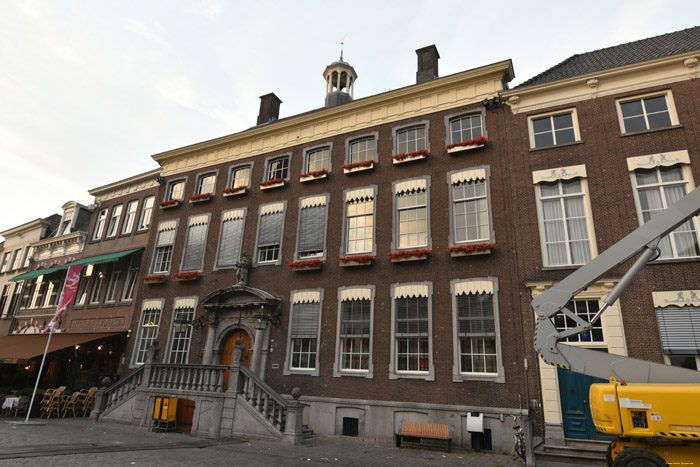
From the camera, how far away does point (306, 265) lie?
16.5 m

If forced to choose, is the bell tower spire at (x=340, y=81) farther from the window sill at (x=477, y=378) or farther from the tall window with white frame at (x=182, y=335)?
the window sill at (x=477, y=378)

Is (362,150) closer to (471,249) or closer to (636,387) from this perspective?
(471,249)

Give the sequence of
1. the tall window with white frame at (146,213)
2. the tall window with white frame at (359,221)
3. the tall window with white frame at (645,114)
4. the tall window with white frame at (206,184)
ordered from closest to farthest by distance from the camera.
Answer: the tall window with white frame at (645,114)
the tall window with white frame at (359,221)
the tall window with white frame at (206,184)
the tall window with white frame at (146,213)

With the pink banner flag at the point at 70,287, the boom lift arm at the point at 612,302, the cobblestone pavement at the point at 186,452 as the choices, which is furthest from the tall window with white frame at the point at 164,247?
the boom lift arm at the point at 612,302

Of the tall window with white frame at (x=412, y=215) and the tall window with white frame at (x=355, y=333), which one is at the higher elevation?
the tall window with white frame at (x=412, y=215)

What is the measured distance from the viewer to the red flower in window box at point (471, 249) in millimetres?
13577

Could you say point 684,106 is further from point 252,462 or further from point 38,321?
point 38,321

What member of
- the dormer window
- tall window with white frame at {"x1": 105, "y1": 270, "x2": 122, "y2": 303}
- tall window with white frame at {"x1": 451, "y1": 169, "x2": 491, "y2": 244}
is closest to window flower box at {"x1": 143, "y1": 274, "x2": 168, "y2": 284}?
tall window with white frame at {"x1": 105, "y1": 270, "x2": 122, "y2": 303}

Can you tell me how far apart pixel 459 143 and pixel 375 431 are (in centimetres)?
1022

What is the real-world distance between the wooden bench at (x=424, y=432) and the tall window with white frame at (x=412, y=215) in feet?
19.1

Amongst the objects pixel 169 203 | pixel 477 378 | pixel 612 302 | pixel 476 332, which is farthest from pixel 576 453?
pixel 169 203

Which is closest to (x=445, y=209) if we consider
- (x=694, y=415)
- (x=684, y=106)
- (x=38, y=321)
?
(x=684, y=106)

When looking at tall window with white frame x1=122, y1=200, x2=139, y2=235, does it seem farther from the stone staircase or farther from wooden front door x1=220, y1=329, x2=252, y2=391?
the stone staircase

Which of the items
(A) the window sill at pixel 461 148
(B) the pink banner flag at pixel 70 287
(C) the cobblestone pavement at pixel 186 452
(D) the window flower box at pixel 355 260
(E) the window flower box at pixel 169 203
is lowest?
(C) the cobblestone pavement at pixel 186 452
